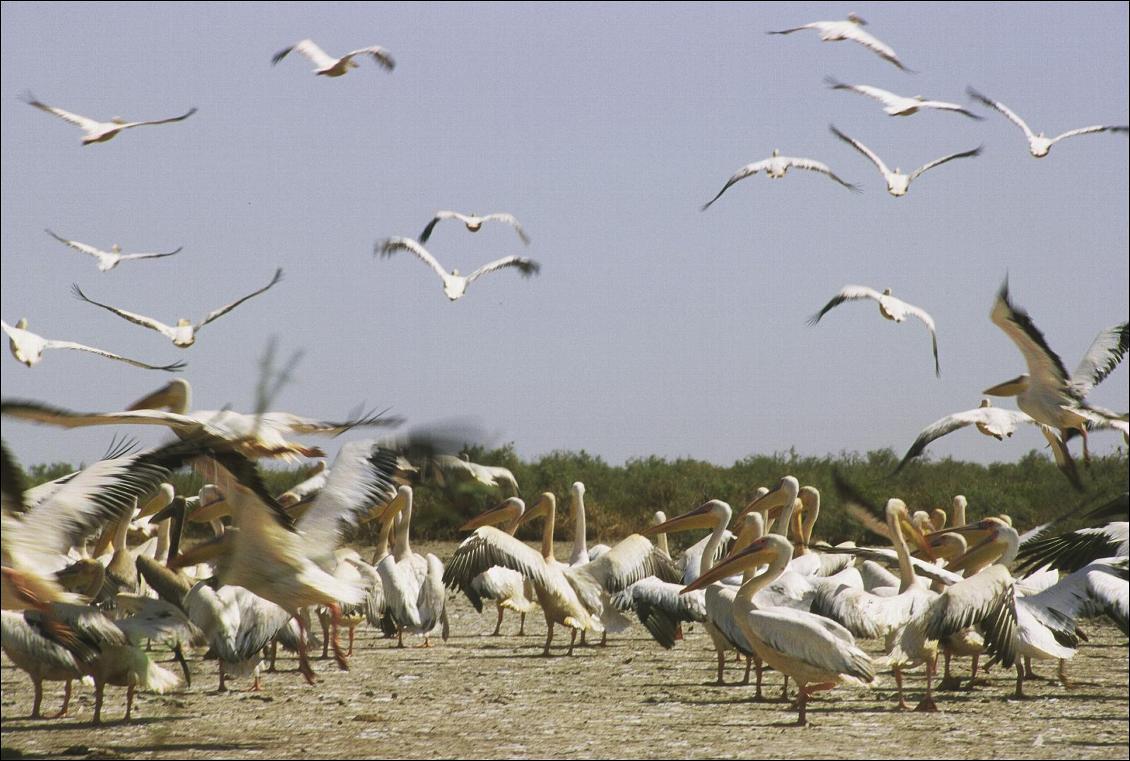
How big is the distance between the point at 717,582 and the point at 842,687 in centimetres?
97

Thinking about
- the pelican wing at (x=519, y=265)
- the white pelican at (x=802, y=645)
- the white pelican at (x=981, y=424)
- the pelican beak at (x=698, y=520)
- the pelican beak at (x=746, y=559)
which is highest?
→ the pelican wing at (x=519, y=265)

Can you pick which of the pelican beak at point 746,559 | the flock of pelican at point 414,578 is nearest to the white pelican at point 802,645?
the flock of pelican at point 414,578

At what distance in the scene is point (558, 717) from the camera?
304 inches

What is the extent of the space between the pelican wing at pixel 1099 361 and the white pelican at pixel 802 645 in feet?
16.9

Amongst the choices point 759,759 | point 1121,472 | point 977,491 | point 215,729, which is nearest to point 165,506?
point 215,729

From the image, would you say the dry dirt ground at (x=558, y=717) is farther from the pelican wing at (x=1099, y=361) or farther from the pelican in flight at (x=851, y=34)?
the pelican in flight at (x=851, y=34)

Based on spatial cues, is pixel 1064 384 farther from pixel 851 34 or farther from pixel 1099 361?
pixel 851 34

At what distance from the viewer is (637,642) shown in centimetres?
1157

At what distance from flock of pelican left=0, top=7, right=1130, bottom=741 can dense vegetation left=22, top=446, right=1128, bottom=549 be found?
22.2 ft

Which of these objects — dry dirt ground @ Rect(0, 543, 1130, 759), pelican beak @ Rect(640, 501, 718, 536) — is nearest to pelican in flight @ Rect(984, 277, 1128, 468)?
dry dirt ground @ Rect(0, 543, 1130, 759)

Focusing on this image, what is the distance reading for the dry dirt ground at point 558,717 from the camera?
6789 mm

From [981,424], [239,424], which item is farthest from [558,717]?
[981,424]

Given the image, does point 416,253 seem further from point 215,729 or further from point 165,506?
point 215,729

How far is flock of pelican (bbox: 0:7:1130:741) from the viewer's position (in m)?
7.10
